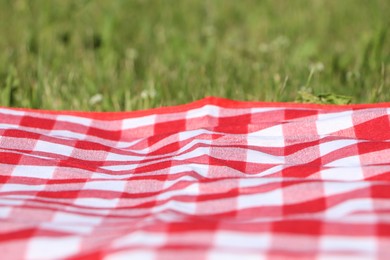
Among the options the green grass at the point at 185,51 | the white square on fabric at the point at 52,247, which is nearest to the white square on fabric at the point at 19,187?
the white square on fabric at the point at 52,247

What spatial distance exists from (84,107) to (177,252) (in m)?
1.12

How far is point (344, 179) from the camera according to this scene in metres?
1.42

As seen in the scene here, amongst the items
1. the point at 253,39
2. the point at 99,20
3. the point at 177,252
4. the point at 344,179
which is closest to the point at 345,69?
the point at 253,39

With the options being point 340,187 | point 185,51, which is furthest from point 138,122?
point 185,51

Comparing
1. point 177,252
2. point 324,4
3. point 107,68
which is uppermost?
point 324,4

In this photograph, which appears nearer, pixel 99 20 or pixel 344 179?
pixel 344 179

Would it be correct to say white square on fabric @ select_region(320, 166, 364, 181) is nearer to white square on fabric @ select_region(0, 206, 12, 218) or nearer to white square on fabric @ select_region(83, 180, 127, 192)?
white square on fabric @ select_region(83, 180, 127, 192)

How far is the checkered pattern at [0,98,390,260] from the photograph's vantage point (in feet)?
3.81

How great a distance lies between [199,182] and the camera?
4.58ft

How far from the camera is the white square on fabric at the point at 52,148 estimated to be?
165cm

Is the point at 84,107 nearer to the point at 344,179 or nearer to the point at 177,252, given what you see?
the point at 344,179

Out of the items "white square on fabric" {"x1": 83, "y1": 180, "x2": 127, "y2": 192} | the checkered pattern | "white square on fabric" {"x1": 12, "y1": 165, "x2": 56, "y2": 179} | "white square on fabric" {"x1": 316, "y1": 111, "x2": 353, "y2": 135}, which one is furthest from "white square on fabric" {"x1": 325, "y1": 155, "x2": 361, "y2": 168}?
"white square on fabric" {"x1": 12, "y1": 165, "x2": 56, "y2": 179}

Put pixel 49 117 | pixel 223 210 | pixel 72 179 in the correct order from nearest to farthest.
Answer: pixel 223 210 → pixel 72 179 → pixel 49 117

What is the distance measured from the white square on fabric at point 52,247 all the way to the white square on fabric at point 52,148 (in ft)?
1.50
